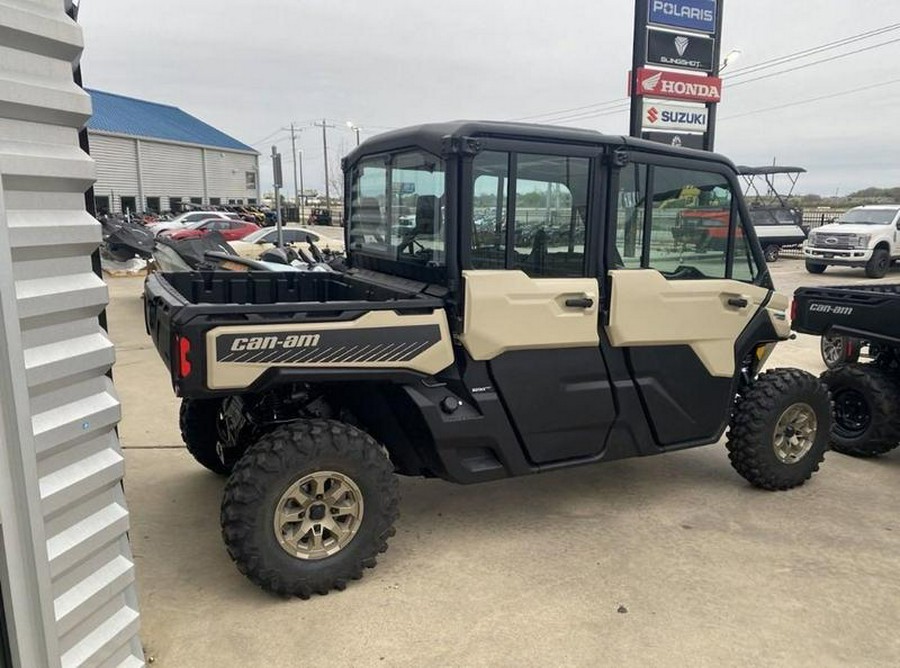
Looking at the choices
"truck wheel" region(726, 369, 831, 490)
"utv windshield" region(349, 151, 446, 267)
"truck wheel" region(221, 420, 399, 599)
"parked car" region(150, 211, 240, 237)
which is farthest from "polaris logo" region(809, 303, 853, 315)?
"parked car" region(150, 211, 240, 237)

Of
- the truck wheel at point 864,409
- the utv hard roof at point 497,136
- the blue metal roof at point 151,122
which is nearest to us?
the utv hard roof at point 497,136

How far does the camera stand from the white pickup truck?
62.6 feet

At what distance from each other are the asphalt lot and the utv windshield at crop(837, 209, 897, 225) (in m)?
17.6

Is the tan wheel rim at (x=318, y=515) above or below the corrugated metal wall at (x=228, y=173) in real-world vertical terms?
below

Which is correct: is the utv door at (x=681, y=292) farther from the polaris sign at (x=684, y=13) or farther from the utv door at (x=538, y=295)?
the polaris sign at (x=684, y=13)

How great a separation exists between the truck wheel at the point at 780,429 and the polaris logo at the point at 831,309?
1.03 m

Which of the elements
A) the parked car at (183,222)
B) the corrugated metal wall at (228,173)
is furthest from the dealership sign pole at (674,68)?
the corrugated metal wall at (228,173)

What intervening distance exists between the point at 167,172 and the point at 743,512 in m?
45.2

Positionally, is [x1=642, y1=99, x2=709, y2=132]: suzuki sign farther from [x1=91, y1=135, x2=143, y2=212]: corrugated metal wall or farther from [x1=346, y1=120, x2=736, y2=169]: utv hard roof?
[x1=91, y1=135, x2=143, y2=212]: corrugated metal wall

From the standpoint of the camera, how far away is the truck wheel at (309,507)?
3.23 meters

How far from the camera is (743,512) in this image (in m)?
4.48

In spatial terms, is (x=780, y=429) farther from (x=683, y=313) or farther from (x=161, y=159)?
(x=161, y=159)

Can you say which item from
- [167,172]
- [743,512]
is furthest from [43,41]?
[167,172]

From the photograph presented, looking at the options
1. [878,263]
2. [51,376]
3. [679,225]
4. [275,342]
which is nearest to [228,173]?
[878,263]
